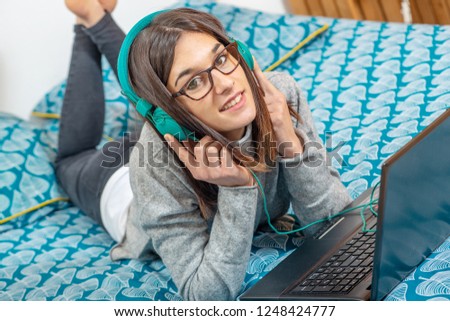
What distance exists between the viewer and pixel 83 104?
2.07m

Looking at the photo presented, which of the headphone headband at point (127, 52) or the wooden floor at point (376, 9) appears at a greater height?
the headphone headband at point (127, 52)

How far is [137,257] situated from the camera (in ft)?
5.25

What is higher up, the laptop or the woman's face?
the woman's face

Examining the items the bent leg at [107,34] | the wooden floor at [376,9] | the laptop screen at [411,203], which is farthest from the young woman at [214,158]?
the wooden floor at [376,9]

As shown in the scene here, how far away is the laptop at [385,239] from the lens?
98cm

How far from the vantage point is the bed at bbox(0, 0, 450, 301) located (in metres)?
1.56

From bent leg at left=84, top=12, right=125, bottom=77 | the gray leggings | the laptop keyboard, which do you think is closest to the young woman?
the laptop keyboard

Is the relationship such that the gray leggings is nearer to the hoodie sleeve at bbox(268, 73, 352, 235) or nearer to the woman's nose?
the hoodie sleeve at bbox(268, 73, 352, 235)

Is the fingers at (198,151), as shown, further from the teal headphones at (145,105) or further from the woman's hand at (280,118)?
the woman's hand at (280,118)

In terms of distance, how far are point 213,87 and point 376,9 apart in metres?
1.64

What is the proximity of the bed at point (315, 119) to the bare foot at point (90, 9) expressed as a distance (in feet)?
1.04

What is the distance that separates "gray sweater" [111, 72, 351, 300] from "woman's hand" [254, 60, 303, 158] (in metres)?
0.02
